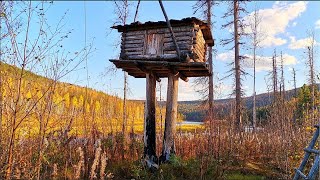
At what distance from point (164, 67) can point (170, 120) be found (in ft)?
5.74

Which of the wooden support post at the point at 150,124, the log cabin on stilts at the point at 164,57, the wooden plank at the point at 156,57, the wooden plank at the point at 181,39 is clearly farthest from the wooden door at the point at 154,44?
the wooden support post at the point at 150,124

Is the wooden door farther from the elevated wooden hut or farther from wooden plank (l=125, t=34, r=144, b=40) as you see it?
wooden plank (l=125, t=34, r=144, b=40)

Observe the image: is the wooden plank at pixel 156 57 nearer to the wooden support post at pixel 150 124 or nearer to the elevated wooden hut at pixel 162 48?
the elevated wooden hut at pixel 162 48

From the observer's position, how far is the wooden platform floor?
920cm

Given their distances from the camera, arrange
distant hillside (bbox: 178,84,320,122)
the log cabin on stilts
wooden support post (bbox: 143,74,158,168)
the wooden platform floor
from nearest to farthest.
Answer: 1. the wooden platform floor
2. the log cabin on stilts
3. wooden support post (bbox: 143,74,158,168)
4. distant hillside (bbox: 178,84,320,122)

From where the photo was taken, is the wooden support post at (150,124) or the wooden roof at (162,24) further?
the wooden support post at (150,124)

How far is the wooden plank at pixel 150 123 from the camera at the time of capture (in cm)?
1005

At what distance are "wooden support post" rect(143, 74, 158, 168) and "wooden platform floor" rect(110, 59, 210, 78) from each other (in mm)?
420

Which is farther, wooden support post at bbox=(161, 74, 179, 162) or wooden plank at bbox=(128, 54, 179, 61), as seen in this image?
wooden support post at bbox=(161, 74, 179, 162)

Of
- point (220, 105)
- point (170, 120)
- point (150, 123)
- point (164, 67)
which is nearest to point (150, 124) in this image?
point (150, 123)

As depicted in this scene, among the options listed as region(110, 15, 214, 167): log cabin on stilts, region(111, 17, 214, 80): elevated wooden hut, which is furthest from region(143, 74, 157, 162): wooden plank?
region(111, 17, 214, 80): elevated wooden hut

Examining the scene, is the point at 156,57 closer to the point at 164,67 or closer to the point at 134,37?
the point at 164,67

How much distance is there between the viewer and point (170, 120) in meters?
10.2

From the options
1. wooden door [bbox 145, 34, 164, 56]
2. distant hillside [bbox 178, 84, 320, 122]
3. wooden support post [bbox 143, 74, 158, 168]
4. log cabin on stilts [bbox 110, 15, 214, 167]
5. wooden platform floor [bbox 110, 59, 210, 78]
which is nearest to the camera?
wooden platform floor [bbox 110, 59, 210, 78]
